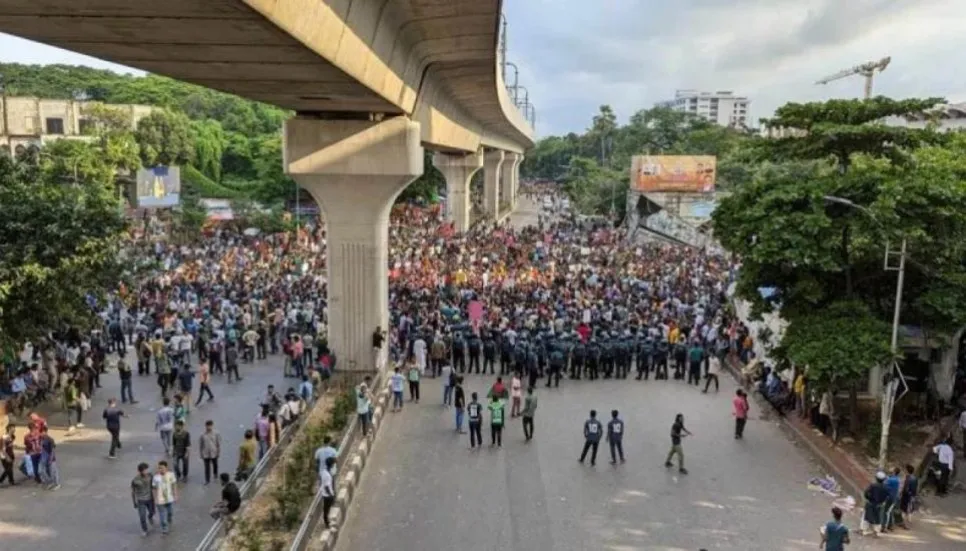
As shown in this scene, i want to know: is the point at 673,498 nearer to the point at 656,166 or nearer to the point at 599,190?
the point at 656,166

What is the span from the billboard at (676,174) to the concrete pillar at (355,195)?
40.3m

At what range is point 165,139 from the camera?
5925 cm

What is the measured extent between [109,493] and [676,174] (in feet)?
164

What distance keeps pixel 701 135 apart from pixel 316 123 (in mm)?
64994

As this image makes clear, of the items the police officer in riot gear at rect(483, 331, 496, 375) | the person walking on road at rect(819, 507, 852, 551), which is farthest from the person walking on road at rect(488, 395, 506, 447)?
the person walking on road at rect(819, 507, 852, 551)

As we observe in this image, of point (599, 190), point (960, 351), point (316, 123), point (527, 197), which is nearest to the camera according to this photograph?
point (316, 123)

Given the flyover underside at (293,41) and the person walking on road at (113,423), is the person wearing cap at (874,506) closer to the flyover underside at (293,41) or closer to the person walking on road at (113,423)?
the flyover underside at (293,41)

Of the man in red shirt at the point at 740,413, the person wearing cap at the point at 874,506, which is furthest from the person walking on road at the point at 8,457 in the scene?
the person wearing cap at the point at 874,506

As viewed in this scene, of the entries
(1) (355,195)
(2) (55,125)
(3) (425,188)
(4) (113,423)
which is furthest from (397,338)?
(2) (55,125)

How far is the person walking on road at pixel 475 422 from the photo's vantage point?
49.0 ft

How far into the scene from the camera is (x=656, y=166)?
58.1m

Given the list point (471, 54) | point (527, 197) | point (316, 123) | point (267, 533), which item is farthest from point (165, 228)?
point (527, 197)

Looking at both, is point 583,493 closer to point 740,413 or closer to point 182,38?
point 740,413

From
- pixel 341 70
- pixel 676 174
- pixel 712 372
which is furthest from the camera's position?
pixel 676 174
